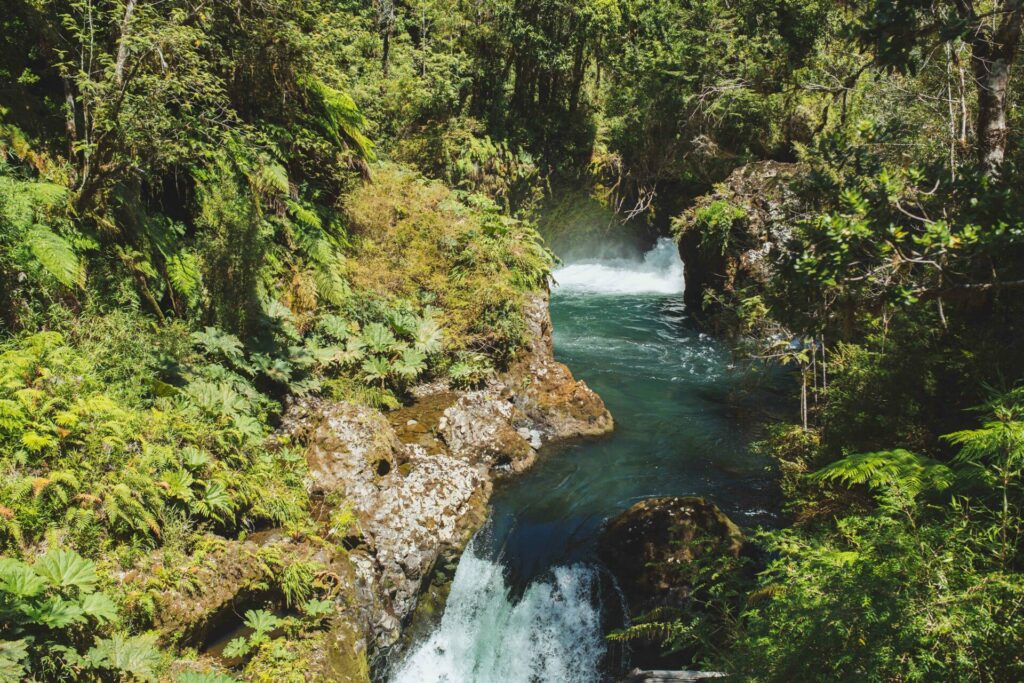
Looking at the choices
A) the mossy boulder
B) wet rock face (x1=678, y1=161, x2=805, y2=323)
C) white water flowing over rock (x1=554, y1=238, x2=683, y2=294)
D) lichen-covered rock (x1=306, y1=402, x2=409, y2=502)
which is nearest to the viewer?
lichen-covered rock (x1=306, y1=402, x2=409, y2=502)

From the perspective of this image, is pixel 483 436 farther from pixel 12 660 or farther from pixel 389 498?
pixel 12 660

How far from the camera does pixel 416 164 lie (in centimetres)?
1495

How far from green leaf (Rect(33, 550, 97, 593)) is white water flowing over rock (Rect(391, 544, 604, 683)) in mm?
3249

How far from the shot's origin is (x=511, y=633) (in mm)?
6688

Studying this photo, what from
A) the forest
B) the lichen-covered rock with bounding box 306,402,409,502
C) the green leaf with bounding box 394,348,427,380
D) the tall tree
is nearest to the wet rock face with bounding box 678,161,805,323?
the forest

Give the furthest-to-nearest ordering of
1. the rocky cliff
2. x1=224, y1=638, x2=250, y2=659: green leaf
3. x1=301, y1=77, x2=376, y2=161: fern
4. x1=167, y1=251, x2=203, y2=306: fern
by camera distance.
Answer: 1. x1=301, y1=77, x2=376, y2=161: fern
2. x1=167, y1=251, x2=203, y2=306: fern
3. the rocky cliff
4. x1=224, y1=638, x2=250, y2=659: green leaf

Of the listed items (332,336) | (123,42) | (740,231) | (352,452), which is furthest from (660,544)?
(740,231)

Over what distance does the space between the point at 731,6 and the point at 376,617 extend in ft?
63.1

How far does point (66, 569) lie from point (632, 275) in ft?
69.3

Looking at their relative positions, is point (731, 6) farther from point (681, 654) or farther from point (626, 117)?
point (681, 654)

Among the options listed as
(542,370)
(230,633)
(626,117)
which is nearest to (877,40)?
(542,370)

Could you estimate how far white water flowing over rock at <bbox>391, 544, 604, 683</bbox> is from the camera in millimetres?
6406

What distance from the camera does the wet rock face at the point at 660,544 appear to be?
21.2ft

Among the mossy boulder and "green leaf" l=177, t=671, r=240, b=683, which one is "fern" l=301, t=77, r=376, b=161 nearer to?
the mossy boulder
